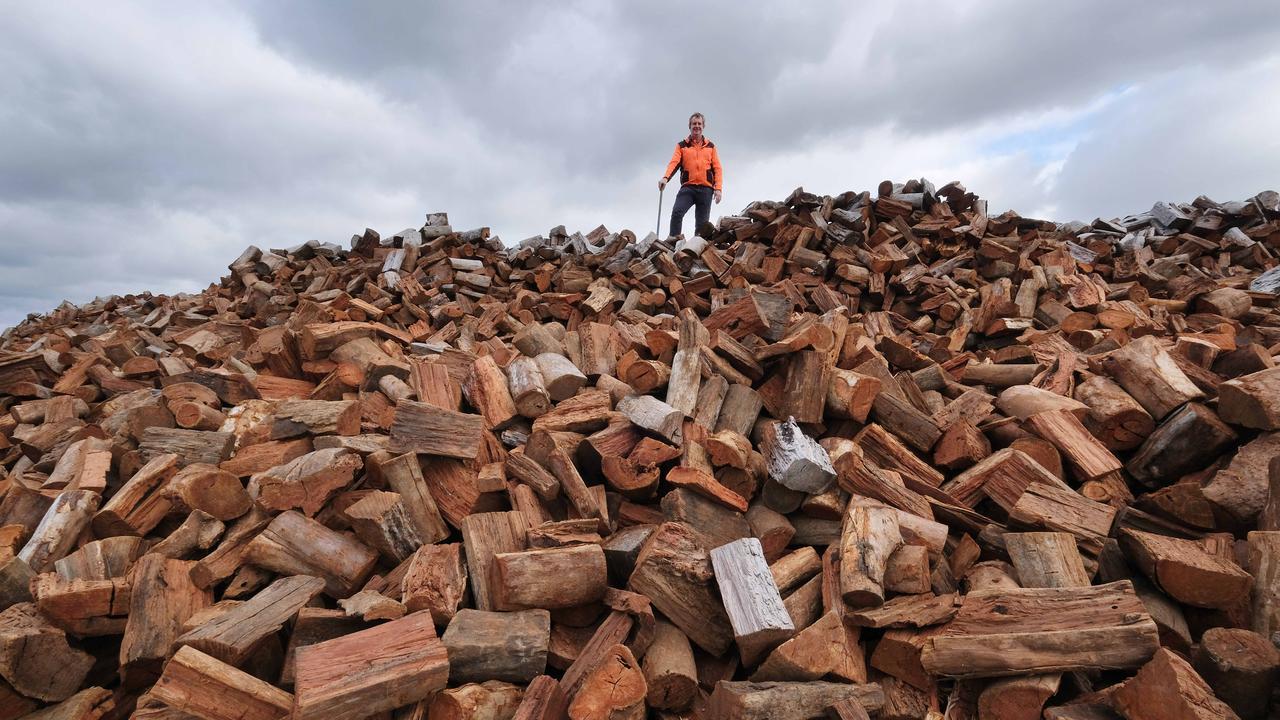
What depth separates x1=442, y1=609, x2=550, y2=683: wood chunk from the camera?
1.97 meters

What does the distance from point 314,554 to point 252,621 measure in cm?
32

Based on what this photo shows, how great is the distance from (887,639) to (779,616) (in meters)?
0.35

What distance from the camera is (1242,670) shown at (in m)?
1.75

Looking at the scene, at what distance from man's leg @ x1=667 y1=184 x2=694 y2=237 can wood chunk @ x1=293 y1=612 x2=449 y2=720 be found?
827 centimetres

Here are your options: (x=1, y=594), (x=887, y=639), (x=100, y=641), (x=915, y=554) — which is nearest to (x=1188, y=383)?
(x=915, y=554)

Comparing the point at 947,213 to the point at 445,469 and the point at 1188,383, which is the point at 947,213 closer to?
the point at 1188,383

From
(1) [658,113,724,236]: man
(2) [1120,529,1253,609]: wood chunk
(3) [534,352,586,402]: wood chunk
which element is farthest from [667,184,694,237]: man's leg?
(2) [1120,529,1253,609]: wood chunk

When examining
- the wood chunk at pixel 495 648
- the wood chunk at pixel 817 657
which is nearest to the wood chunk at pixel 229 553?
the wood chunk at pixel 495 648

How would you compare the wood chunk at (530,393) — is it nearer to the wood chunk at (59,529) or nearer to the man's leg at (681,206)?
the wood chunk at (59,529)

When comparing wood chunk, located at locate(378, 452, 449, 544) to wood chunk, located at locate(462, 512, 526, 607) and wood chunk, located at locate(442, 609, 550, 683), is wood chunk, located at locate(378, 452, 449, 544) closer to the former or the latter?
wood chunk, located at locate(462, 512, 526, 607)

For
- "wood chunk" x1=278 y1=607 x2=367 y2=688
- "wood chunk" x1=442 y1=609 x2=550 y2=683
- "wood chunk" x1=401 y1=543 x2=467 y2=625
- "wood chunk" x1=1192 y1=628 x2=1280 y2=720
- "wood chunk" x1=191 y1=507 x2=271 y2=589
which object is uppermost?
"wood chunk" x1=191 y1=507 x2=271 y2=589

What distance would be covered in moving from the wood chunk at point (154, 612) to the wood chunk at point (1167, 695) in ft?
9.89

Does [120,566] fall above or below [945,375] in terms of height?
below

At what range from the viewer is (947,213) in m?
7.84
